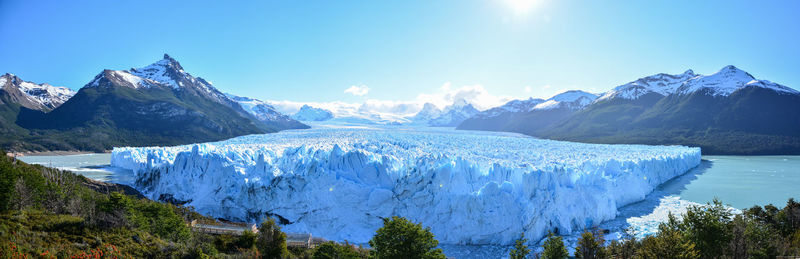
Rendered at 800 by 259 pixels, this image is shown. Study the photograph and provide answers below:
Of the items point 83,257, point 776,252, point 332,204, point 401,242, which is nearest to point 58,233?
point 83,257

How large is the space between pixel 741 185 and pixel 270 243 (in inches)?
1757

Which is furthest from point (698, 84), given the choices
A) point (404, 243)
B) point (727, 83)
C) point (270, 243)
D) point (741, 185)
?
point (270, 243)

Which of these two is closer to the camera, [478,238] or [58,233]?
[58,233]

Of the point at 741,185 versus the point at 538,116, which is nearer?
the point at 741,185

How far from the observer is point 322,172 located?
81.8 feet

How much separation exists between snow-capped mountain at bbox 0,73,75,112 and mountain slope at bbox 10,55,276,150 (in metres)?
11.6

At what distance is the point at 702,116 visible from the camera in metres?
91.6

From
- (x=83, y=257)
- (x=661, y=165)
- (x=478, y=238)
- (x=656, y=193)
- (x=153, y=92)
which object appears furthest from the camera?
(x=153, y=92)

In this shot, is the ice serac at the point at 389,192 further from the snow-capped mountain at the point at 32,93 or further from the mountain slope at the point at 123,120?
the snow-capped mountain at the point at 32,93

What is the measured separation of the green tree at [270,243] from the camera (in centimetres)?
1377

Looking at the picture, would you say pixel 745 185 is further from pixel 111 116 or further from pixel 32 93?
pixel 32 93

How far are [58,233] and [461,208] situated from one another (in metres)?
17.6

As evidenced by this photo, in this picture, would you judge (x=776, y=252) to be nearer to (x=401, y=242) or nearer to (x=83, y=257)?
(x=401, y=242)

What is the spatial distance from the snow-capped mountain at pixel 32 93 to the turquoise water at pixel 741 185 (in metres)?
140
